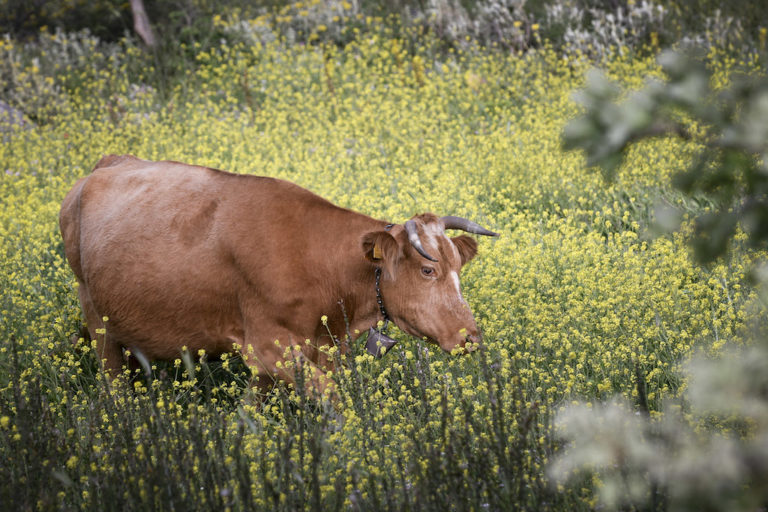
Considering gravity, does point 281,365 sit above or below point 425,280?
below

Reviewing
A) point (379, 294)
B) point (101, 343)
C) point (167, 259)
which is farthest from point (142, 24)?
point (379, 294)

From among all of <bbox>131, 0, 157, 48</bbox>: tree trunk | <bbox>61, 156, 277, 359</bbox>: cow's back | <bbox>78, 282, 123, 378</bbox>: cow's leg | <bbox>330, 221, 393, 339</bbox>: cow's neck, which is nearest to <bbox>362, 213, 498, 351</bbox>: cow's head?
<bbox>330, 221, 393, 339</bbox>: cow's neck

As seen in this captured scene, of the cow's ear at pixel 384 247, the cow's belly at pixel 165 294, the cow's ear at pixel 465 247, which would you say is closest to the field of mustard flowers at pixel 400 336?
the cow's belly at pixel 165 294

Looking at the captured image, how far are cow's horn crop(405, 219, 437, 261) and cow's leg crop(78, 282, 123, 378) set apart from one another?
7.07ft

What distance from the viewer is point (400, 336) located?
16.4ft

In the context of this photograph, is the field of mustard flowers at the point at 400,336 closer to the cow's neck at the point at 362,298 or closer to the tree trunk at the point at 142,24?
the cow's neck at the point at 362,298

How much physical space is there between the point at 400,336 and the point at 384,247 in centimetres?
82

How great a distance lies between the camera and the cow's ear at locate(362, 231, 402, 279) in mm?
4352

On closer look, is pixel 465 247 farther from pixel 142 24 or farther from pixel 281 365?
pixel 142 24

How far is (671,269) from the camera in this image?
524 centimetres

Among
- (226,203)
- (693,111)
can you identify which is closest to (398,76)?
(226,203)

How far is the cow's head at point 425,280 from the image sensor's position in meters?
4.32

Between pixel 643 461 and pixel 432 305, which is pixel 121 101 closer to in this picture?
pixel 432 305

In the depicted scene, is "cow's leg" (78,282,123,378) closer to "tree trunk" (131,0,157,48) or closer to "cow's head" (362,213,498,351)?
"cow's head" (362,213,498,351)
